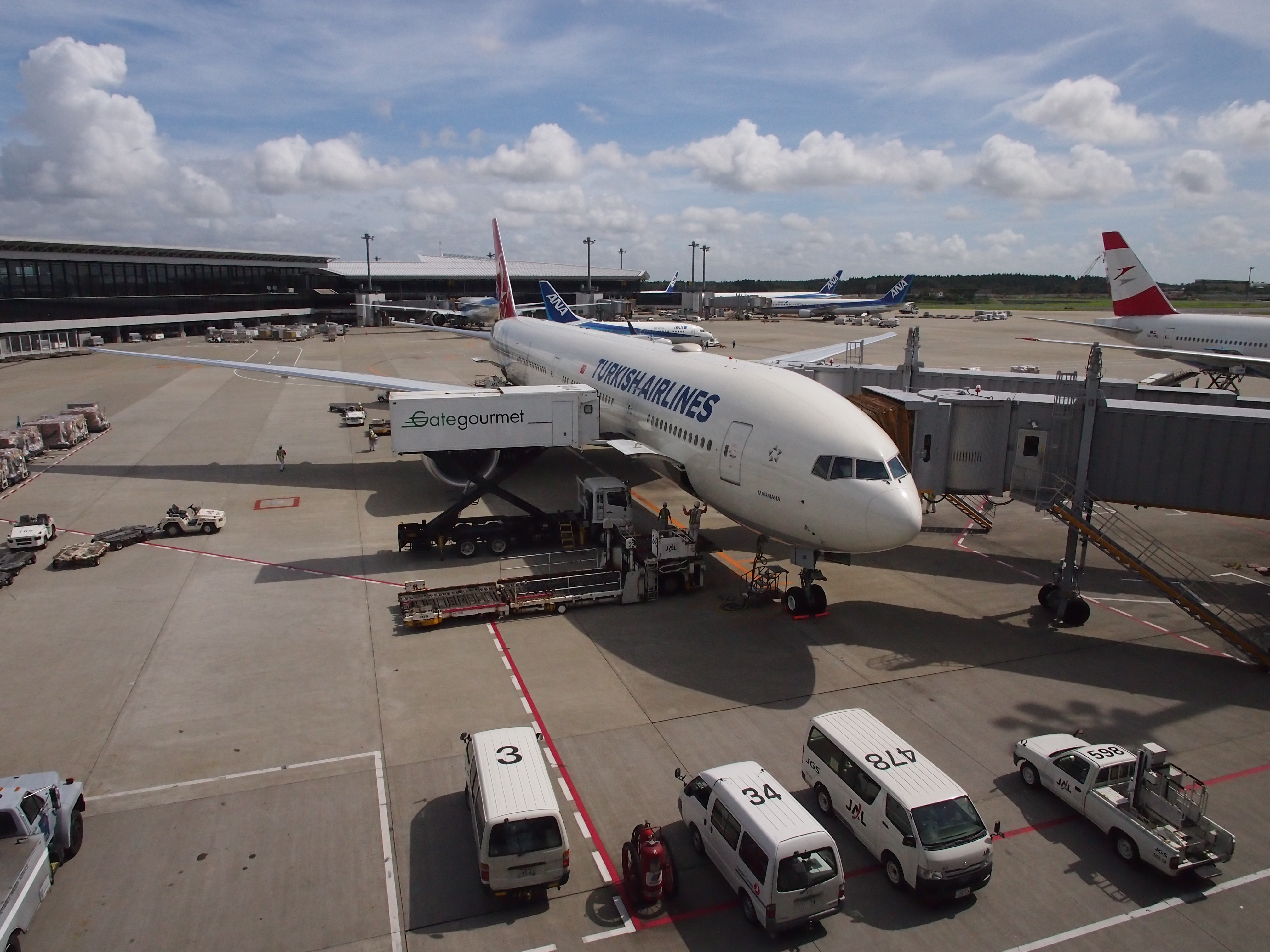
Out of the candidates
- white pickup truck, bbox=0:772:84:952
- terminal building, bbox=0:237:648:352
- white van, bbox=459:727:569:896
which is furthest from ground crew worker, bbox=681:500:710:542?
terminal building, bbox=0:237:648:352

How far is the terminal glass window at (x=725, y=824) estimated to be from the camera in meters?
10.6

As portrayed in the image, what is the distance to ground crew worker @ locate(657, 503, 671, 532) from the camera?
24.3m

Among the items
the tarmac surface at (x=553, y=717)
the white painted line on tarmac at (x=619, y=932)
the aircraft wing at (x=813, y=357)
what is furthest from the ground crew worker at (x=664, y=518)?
the white painted line on tarmac at (x=619, y=932)

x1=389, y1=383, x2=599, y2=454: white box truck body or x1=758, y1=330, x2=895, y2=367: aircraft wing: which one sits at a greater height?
x1=758, y1=330, x2=895, y2=367: aircraft wing

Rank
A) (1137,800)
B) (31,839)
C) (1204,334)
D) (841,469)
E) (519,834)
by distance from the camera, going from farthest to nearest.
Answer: (1204,334) < (841,469) < (1137,800) < (31,839) < (519,834)

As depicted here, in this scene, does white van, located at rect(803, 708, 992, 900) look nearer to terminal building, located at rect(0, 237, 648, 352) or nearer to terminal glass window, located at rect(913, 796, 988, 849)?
terminal glass window, located at rect(913, 796, 988, 849)

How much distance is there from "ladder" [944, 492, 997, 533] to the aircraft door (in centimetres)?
658

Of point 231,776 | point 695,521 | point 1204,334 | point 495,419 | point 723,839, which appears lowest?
point 231,776

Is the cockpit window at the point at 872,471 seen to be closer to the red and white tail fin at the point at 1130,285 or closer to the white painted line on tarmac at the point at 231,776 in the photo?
the white painted line on tarmac at the point at 231,776

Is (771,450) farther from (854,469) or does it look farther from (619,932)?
(619,932)

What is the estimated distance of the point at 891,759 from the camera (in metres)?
11.8

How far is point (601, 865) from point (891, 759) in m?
4.55

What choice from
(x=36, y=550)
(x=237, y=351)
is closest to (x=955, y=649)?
(x=36, y=550)

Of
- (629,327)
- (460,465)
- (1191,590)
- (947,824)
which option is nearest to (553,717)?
(947,824)
